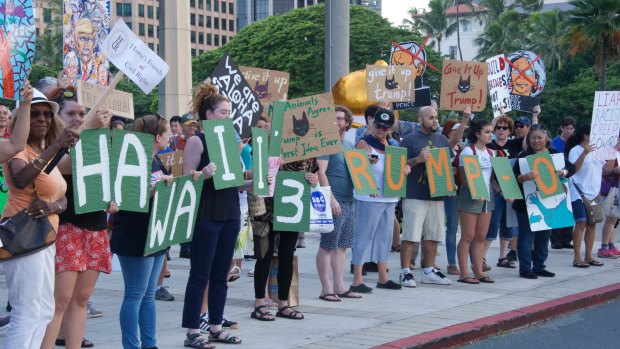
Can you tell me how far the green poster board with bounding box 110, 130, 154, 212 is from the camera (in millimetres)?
6414

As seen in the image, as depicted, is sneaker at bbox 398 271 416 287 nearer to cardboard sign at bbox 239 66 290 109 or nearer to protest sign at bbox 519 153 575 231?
protest sign at bbox 519 153 575 231

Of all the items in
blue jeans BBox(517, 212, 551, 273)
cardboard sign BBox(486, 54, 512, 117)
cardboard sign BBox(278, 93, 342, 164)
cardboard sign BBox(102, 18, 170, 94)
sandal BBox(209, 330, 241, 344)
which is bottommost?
sandal BBox(209, 330, 241, 344)

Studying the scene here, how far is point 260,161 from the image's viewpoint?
8.20 meters

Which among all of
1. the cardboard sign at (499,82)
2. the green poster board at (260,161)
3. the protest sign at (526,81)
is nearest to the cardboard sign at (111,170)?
the green poster board at (260,161)

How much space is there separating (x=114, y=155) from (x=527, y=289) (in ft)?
18.8

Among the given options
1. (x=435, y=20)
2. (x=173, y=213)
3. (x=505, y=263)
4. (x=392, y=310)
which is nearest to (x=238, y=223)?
(x=173, y=213)

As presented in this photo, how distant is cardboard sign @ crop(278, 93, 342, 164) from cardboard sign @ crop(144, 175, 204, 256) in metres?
1.64

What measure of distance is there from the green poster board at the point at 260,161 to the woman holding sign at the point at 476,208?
3.34 m

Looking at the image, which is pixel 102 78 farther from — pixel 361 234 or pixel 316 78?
pixel 316 78

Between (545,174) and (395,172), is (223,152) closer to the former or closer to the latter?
(395,172)

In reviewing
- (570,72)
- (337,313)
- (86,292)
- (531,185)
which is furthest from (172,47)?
(570,72)

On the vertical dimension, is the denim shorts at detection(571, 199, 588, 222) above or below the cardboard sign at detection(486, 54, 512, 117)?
below

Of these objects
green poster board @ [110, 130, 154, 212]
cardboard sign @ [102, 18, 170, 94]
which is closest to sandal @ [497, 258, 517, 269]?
cardboard sign @ [102, 18, 170, 94]

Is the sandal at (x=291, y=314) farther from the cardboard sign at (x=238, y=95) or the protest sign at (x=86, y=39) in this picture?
the protest sign at (x=86, y=39)
